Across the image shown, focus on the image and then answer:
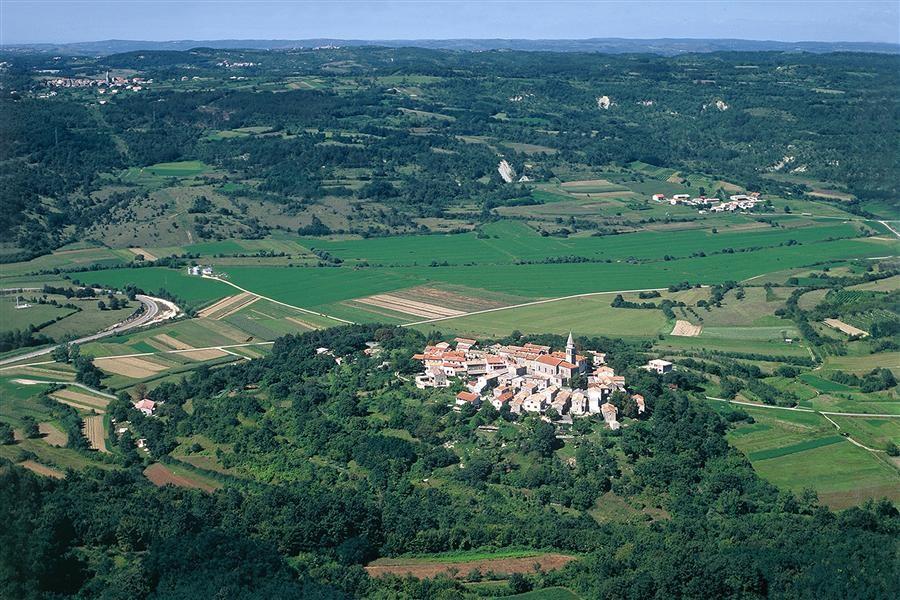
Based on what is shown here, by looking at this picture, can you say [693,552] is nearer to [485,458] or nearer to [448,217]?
[485,458]

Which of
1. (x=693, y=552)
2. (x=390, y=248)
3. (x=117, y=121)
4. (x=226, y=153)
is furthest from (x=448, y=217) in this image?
(x=693, y=552)

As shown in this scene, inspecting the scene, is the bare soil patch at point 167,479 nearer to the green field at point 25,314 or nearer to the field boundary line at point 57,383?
the field boundary line at point 57,383

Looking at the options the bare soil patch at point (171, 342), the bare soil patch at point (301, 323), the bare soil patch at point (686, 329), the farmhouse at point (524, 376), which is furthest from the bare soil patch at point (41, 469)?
the bare soil patch at point (686, 329)

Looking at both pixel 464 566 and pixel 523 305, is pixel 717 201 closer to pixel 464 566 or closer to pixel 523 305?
pixel 523 305

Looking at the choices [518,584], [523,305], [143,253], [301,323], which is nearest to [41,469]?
[518,584]

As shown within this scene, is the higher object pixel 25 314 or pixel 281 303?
pixel 25 314

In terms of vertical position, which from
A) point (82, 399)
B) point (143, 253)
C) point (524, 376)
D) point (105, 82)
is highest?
point (105, 82)
